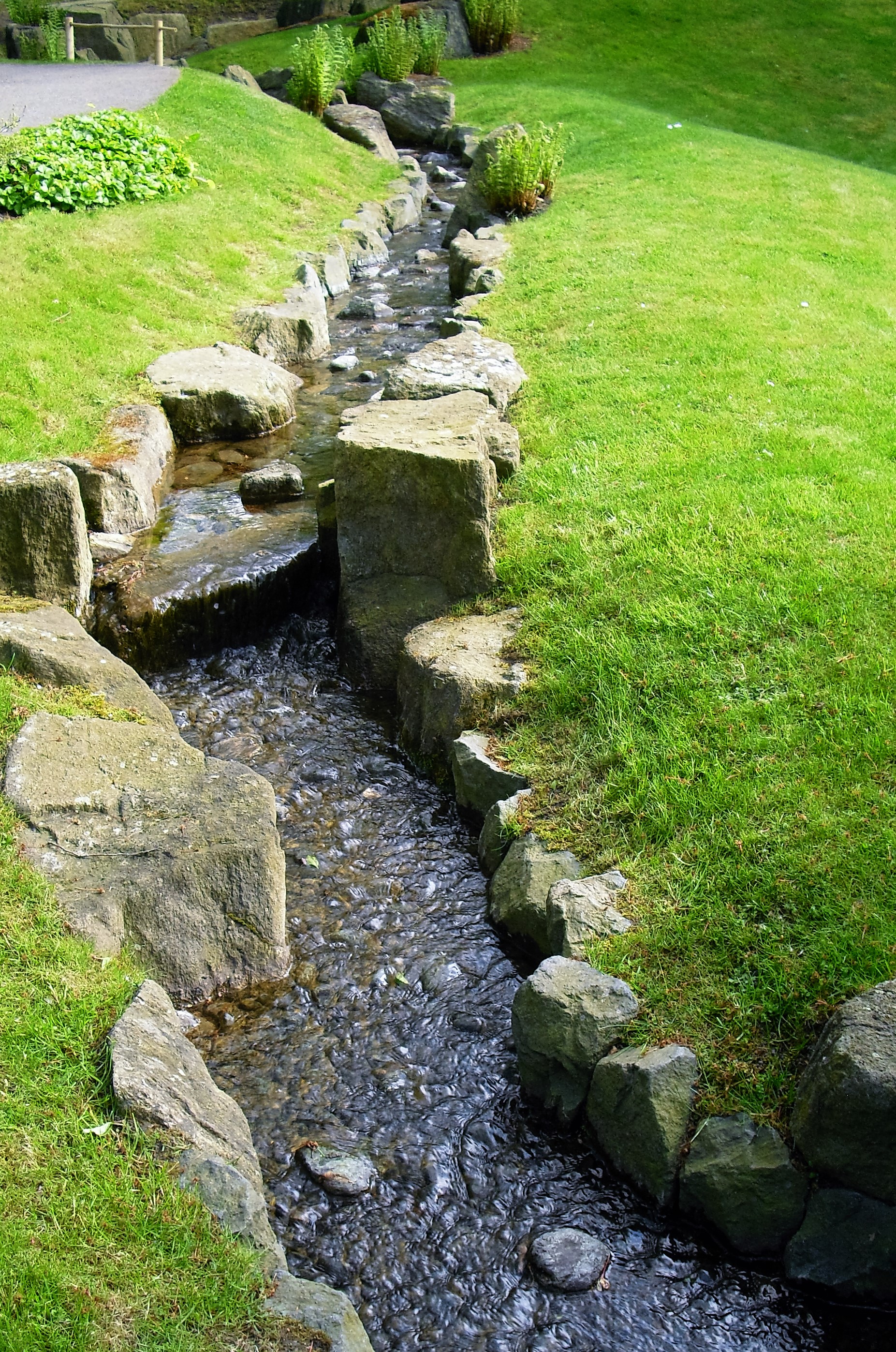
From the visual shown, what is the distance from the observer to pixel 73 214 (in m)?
11.0

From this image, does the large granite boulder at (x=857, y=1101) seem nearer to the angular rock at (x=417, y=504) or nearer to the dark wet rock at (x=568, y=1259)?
the dark wet rock at (x=568, y=1259)

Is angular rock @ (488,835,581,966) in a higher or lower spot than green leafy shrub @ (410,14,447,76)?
lower

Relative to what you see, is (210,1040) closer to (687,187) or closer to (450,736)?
(450,736)

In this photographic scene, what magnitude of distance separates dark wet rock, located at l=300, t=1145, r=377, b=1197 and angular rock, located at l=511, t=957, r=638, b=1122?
66 centimetres

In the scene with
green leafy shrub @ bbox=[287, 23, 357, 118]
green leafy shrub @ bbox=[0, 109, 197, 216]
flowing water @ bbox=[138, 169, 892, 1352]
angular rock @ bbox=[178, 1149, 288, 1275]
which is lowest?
flowing water @ bbox=[138, 169, 892, 1352]

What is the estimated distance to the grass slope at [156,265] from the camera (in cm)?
809

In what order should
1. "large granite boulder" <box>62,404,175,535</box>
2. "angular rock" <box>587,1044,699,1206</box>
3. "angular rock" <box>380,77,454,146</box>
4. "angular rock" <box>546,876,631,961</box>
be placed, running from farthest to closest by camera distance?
1. "angular rock" <box>380,77,454,146</box>
2. "large granite boulder" <box>62,404,175,535</box>
3. "angular rock" <box>546,876,631,961</box>
4. "angular rock" <box>587,1044,699,1206</box>

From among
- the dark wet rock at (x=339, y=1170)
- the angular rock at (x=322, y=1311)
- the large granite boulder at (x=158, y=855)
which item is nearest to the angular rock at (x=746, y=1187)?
the dark wet rock at (x=339, y=1170)

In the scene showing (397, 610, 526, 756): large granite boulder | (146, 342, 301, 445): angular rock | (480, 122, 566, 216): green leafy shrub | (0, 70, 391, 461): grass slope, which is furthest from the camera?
(480, 122, 566, 216): green leafy shrub

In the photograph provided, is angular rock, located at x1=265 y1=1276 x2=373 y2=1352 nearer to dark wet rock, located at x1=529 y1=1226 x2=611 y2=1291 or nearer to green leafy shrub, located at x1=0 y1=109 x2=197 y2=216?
dark wet rock, located at x1=529 y1=1226 x2=611 y2=1291

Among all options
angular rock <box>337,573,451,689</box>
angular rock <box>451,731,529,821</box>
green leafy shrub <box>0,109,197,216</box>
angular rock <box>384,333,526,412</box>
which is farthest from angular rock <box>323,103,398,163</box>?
angular rock <box>451,731,529,821</box>

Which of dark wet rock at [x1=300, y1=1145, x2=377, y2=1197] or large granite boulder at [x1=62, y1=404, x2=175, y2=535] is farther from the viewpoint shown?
large granite boulder at [x1=62, y1=404, x2=175, y2=535]

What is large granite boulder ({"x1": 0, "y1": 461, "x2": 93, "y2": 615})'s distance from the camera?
5.98 m

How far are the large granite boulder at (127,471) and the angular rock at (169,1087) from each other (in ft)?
13.7
